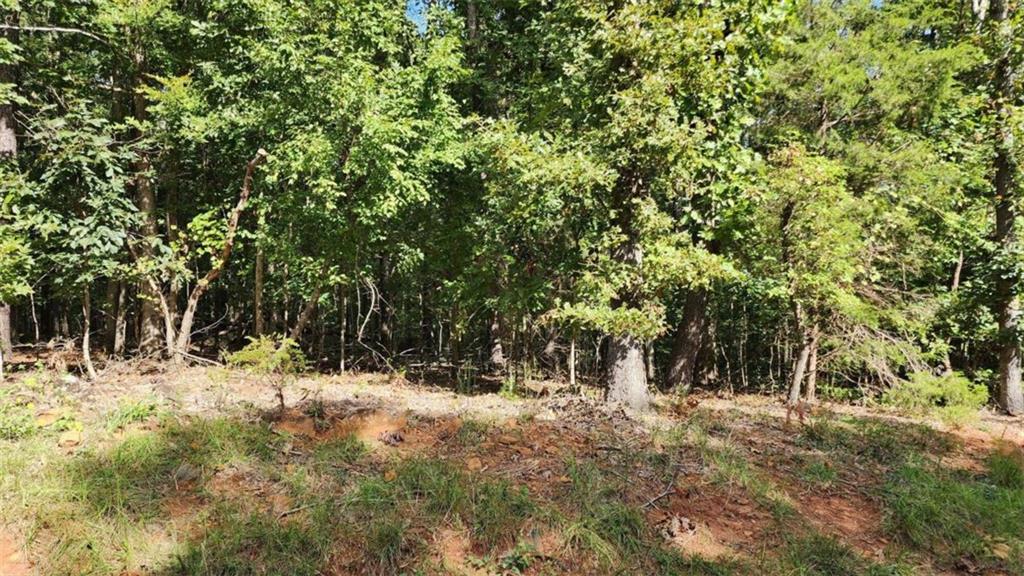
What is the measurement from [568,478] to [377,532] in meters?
1.52

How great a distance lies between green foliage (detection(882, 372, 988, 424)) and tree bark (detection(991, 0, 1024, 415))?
131cm

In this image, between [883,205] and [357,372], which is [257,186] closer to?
[357,372]

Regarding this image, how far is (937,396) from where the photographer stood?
7.61 m

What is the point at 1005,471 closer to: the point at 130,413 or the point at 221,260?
the point at 130,413

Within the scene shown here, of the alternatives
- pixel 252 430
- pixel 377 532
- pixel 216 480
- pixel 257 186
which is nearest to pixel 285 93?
pixel 257 186

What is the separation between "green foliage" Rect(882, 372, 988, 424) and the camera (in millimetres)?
7195

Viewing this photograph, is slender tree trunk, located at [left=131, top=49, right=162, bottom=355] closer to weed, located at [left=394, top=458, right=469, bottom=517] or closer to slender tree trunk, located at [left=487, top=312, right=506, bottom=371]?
slender tree trunk, located at [left=487, top=312, right=506, bottom=371]

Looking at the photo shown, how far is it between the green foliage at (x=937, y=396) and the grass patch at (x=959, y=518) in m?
2.82

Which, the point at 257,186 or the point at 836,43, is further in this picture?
the point at 257,186

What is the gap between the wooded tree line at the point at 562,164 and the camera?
6023mm

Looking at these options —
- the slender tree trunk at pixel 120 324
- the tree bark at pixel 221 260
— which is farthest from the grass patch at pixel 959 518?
the slender tree trunk at pixel 120 324

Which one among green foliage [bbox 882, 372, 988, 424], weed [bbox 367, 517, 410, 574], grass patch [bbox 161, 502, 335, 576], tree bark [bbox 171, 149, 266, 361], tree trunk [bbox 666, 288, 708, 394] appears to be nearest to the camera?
grass patch [bbox 161, 502, 335, 576]

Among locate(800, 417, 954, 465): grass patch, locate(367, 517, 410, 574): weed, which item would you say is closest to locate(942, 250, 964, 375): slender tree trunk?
locate(800, 417, 954, 465): grass patch

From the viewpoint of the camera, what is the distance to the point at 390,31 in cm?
961
